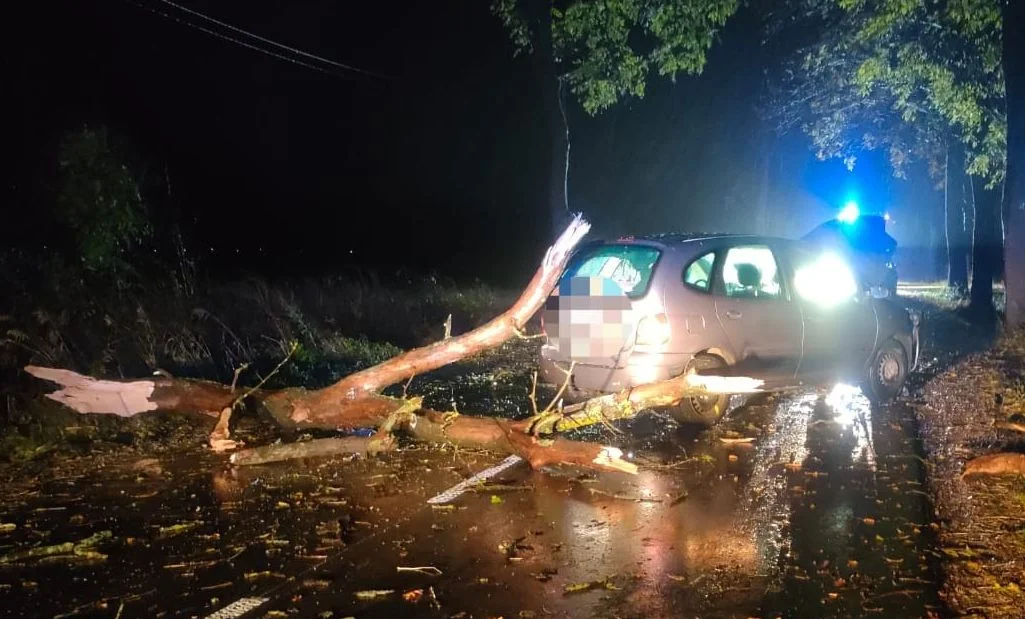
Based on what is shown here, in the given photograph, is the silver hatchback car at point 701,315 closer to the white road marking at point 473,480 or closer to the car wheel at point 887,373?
the car wheel at point 887,373

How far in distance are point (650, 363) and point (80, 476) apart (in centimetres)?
467

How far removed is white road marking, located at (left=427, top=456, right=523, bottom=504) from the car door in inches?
89.5

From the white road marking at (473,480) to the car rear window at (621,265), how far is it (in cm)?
178

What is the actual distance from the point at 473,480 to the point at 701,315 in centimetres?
255

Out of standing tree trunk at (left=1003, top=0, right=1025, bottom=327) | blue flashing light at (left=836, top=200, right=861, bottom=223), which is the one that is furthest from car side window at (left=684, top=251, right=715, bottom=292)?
blue flashing light at (left=836, top=200, right=861, bottom=223)

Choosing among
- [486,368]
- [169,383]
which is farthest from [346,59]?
[169,383]

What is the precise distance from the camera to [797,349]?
8.25m

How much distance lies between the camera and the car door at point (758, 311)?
7801 mm

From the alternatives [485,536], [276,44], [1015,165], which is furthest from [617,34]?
[485,536]

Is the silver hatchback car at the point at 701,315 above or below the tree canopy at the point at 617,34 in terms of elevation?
below

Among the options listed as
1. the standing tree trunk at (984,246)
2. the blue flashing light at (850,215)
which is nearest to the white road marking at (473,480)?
the standing tree trunk at (984,246)

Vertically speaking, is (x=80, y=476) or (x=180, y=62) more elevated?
(x=180, y=62)

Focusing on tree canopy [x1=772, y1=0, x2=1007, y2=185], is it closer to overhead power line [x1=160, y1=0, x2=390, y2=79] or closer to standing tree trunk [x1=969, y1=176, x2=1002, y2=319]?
standing tree trunk [x1=969, y1=176, x2=1002, y2=319]

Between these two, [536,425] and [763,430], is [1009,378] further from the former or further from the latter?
[536,425]
